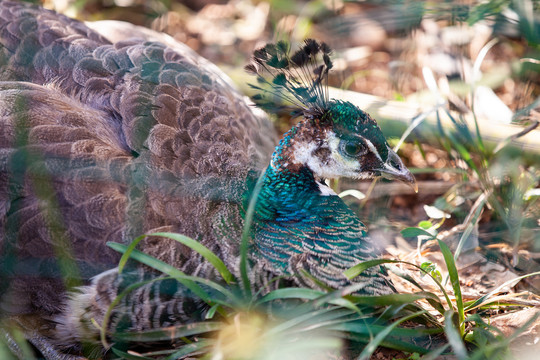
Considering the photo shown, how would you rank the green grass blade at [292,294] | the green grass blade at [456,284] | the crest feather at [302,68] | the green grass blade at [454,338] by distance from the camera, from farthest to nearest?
the crest feather at [302,68]
the green grass blade at [456,284]
the green grass blade at [292,294]
the green grass blade at [454,338]

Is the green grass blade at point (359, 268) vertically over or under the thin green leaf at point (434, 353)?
over

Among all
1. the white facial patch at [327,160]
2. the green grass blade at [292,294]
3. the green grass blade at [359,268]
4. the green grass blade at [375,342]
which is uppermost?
the white facial patch at [327,160]

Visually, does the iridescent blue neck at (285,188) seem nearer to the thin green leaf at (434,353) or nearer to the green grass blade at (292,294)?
the green grass blade at (292,294)

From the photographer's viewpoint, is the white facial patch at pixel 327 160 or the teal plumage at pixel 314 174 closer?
the teal plumage at pixel 314 174

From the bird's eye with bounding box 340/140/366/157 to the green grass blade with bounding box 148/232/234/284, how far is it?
2.20ft

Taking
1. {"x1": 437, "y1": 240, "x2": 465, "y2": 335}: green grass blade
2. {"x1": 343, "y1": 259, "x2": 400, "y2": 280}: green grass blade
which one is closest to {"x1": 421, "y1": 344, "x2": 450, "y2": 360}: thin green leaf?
{"x1": 437, "y1": 240, "x2": 465, "y2": 335}: green grass blade

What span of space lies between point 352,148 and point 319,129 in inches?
6.0

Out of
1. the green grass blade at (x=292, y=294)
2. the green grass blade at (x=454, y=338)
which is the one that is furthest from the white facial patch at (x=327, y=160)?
the green grass blade at (x=454, y=338)

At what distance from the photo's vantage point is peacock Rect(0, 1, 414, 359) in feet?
7.52

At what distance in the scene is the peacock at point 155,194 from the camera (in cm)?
229

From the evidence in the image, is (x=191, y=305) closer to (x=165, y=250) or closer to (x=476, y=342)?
(x=165, y=250)

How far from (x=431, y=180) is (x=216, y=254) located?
70.1 inches

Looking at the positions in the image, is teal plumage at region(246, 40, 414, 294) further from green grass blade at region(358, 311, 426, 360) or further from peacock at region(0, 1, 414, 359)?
green grass blade at region(358, 311, 426, 360)

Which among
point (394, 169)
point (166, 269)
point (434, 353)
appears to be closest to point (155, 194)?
point (166, 269)
